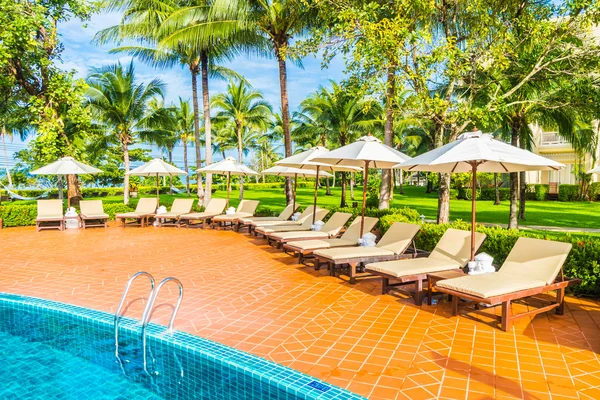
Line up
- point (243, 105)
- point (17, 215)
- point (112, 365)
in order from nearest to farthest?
point (112, 365) < point (17, 215) < point (243, 105)

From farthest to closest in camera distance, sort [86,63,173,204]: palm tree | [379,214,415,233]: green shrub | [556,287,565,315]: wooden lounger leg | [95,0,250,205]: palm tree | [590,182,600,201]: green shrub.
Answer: [590,182,600,201]: green shrub < [86,63,173,204]: palm tree < [95,0,250,205]: palm tree < [379,214,415,233]: green shrub < [556,287,565,315]: wooden lounger leg

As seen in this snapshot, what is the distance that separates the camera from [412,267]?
5.71m

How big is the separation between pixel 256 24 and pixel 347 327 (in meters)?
12.3

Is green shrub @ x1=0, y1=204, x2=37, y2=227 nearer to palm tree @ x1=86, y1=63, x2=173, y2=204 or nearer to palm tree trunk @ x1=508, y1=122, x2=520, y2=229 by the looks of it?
palm tree @ x1=86, y1=63, x2=173, y2=204

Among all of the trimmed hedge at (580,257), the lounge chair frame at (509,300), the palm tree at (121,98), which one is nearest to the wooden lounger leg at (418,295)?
the lounge chair frame at (509,300)

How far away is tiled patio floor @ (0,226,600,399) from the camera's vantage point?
341cm

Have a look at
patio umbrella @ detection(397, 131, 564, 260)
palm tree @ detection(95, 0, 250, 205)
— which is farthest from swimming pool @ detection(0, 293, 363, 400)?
palm tree @ detection(95, 0, 250, 205)

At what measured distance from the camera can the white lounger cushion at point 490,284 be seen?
4.48 meters

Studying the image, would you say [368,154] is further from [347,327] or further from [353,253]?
[347,327]

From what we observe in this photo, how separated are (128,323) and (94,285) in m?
2.49

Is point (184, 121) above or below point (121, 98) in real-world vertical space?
above

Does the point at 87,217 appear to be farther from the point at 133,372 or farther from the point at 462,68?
the point at 462,68

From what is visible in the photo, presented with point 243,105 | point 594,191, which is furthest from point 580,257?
point 594,191

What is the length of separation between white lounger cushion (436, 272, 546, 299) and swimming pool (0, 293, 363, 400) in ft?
7.89
